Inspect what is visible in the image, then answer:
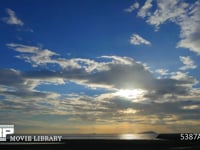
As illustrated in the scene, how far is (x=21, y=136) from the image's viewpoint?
7006cm

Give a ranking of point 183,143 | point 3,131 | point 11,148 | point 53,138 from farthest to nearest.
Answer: point 183,143 < point 53,138 < point 11,148 < point 3,131

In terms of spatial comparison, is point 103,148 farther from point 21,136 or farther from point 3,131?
point 3,131

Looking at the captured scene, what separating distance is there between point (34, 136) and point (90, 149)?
11883 millimetres

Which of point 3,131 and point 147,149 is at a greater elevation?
point 3,131

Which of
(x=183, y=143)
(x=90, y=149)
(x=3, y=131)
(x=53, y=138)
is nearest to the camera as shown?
(x=3, y=131)

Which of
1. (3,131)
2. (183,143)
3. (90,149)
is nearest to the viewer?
(3,131)

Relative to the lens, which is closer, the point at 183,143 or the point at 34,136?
the point at 34,136

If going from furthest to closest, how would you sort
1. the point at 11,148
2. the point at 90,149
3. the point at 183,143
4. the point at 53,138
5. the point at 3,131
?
the point at 183,143, the point at 53,138, the point at 90,149, the point at 11,148, the point at 3,131

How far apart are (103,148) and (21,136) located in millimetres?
17575

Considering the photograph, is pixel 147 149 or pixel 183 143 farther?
pixel 183 143

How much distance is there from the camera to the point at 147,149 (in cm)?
6388

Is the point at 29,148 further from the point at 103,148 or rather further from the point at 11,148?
the point at 103,148

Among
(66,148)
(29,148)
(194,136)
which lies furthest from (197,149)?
(29,148)

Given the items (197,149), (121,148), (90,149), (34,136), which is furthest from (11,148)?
(197,149)
